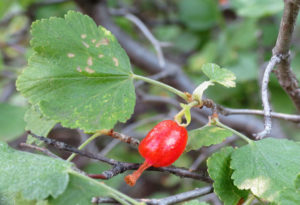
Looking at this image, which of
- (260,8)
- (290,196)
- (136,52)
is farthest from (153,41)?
(290,196)

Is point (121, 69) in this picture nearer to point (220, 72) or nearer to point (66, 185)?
point (220, 72)

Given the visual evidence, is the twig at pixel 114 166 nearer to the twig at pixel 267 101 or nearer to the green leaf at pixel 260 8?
the twig at pixel 267 101

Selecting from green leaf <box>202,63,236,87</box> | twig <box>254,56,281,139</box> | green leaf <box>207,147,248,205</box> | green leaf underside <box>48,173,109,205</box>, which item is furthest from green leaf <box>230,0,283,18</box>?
green leaf underside <box>48,173,109,205</box>

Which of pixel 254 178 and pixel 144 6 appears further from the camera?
pixel 144 6

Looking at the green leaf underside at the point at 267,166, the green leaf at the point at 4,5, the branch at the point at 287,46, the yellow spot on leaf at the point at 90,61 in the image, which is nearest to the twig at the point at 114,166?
the green leaf underside at the point at 267,166

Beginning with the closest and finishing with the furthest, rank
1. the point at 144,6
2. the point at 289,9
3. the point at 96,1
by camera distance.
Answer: the point at 289,9
the point at 96,1
the point at 144,6

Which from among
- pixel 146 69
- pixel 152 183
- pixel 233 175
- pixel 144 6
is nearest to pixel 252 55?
pixel 146 69

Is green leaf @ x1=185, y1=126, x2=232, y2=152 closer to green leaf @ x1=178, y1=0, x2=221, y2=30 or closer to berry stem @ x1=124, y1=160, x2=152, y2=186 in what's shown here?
berry stem @ x1=124, y1=160, x2=152, y2=186
